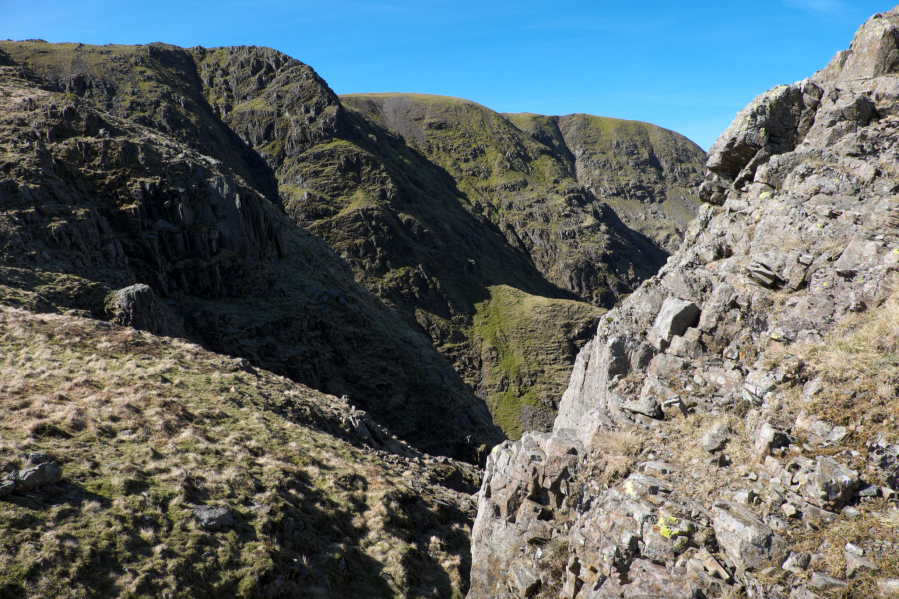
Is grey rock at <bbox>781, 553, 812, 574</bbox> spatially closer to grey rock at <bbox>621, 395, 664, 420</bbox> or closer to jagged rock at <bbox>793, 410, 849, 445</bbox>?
jagged rock at <bbox>793, 410, 849, 445</bbox>

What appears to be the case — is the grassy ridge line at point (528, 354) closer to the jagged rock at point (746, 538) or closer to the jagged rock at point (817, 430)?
the jagged rock at point (817, 430)

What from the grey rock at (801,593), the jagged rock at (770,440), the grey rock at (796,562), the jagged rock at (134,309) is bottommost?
the jagged rock at (134,309)

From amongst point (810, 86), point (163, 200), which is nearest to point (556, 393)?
point (163, 200)

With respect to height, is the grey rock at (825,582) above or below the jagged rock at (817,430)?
below

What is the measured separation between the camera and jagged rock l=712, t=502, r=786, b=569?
8703 millimetres

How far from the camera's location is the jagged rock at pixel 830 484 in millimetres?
8508

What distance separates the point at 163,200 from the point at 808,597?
69.2m

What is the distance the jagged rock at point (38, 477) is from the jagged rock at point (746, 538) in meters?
19.5

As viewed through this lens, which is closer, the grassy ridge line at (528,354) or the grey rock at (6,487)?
the grey rock at (6,487)

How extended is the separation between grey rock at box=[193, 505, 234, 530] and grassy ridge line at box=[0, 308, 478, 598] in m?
0.35

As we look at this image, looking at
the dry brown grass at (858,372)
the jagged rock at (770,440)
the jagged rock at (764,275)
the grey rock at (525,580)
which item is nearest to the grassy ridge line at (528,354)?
the grey rock at (525,580)

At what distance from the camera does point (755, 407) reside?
11211mm

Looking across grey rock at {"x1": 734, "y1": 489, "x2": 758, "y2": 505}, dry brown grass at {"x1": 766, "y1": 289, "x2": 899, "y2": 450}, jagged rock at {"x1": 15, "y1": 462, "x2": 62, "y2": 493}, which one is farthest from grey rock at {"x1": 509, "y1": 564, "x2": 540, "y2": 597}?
jagged rock at {"x1": 15, "y1": 462, "x2": 62, "y2": 493}

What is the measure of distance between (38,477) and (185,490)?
173 inches
